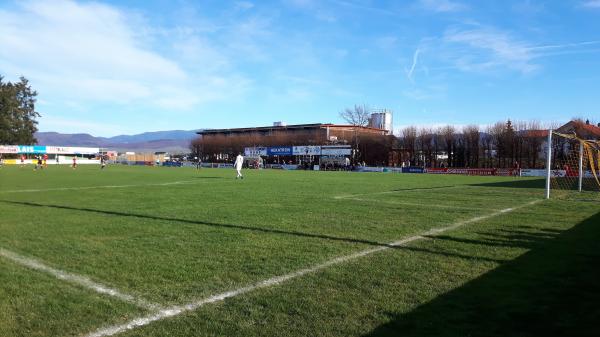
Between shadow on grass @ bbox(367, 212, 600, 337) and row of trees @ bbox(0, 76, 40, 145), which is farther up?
row of trees @ bbox(0, 76, 40, 145)

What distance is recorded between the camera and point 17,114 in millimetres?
101438

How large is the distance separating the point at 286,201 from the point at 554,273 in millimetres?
10567

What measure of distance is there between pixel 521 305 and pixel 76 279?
5523 mm

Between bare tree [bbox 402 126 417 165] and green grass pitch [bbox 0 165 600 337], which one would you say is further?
bare tree [bbox 402 126 417 165]

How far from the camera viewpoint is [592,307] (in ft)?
15.3

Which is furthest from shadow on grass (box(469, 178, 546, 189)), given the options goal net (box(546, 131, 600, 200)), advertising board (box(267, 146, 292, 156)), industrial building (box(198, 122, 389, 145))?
industrial building (box(198, 122, 389, 145))

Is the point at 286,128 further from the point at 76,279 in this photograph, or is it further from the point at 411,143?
the point at 76,279

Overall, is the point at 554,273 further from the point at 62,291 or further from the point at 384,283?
the point at 62,291

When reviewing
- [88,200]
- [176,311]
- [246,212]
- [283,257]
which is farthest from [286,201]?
[176,311]

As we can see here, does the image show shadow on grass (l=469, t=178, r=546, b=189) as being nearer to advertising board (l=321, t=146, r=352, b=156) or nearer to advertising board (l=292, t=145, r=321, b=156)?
advertising board (l=321, t=146, r=352, b=156)

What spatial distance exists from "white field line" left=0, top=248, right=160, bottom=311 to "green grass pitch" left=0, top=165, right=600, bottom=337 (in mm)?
56

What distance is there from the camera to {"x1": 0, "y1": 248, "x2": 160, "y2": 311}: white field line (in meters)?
4.84

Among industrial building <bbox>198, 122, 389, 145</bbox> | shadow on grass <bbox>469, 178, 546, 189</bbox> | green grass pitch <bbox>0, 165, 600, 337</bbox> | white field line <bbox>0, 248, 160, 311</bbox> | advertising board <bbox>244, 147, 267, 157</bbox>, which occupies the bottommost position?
white field line <bbox>0, 248, 160, 311</bbox>

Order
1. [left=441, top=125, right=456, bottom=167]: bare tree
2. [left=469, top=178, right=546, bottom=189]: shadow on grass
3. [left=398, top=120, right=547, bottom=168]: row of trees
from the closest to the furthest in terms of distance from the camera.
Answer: [left=469, top=178, right=546, bottom=189]: shadow on grass < [left=398, top=120, right=547, bottom=168]: row of trees < [left=441, top=125, right=456, bottom=167]: bare tree
